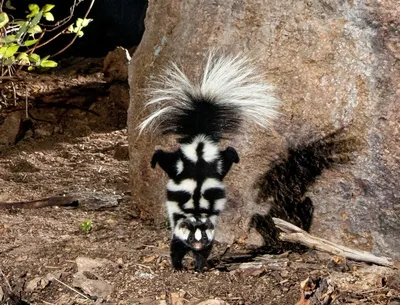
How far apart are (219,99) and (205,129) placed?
219 mm

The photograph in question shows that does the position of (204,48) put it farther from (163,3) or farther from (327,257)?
(327,257)

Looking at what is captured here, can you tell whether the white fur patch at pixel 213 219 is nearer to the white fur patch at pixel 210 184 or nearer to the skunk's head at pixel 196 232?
the skunk's head at pixel 196 232

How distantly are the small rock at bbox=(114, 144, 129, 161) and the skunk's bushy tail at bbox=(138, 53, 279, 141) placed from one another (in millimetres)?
2012

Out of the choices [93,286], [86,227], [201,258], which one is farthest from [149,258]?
[86,227]

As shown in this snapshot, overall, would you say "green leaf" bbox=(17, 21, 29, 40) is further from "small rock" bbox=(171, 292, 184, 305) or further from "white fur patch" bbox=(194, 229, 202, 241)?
"small rock" bbox=(171, 292, 184, 305)

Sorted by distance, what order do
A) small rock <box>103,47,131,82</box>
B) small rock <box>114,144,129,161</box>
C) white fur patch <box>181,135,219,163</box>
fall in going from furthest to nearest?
small rock <box>103,47,131,82</box>
small rock <box>114,144,129,161</box>
white fur patch <box>181,135,219,163</box>

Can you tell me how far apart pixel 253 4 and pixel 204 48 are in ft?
1.40

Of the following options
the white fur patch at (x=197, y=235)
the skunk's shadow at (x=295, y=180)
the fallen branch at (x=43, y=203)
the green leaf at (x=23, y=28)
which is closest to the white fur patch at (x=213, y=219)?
the white fur patch at (x=197, y=235)

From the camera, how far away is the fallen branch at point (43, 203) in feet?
17.2

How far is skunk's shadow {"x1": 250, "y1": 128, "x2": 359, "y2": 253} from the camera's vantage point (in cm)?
422

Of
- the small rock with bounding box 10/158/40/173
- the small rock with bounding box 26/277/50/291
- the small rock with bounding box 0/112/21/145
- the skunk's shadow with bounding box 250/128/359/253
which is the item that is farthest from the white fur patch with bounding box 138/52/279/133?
the small rock with bounding box 0/112/21/145

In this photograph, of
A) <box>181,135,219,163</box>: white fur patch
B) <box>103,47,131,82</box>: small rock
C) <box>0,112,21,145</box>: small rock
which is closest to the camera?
<box>181,135,219,163</box>: white fur patch

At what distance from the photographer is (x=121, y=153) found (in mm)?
6469

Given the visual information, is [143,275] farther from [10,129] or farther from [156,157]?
[10,129]
